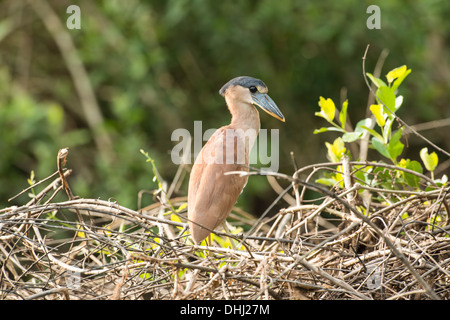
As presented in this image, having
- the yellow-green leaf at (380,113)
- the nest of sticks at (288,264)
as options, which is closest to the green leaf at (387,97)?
the yellow-green leaf at (380,113)

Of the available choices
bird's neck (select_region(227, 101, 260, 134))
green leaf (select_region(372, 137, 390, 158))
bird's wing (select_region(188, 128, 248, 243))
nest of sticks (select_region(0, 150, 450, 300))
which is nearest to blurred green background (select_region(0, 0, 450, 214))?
bird's neck (select_region(227, 101, 260, 134))

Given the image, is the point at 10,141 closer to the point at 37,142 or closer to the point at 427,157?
the point at 37,142

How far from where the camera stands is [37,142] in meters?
4.30

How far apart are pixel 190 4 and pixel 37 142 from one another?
1.48 meters

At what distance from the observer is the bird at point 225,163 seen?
2020 mm

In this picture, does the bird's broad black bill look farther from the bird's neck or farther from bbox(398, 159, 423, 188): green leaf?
bbox(398, 159, 423, 188): green leaf

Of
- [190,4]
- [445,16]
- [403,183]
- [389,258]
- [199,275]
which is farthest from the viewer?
[445,16]

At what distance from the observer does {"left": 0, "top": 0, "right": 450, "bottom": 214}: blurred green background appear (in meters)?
4.24

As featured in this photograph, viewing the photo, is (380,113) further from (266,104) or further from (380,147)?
(266,104)

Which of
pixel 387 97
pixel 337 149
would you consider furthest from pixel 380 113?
pixel 337 149

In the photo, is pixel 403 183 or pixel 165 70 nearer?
pixel 403 183

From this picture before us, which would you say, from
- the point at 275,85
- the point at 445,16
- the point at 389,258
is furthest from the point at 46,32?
the point at 389,258

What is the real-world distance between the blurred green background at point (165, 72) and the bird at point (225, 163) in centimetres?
179

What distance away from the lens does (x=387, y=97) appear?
1.89 meters
